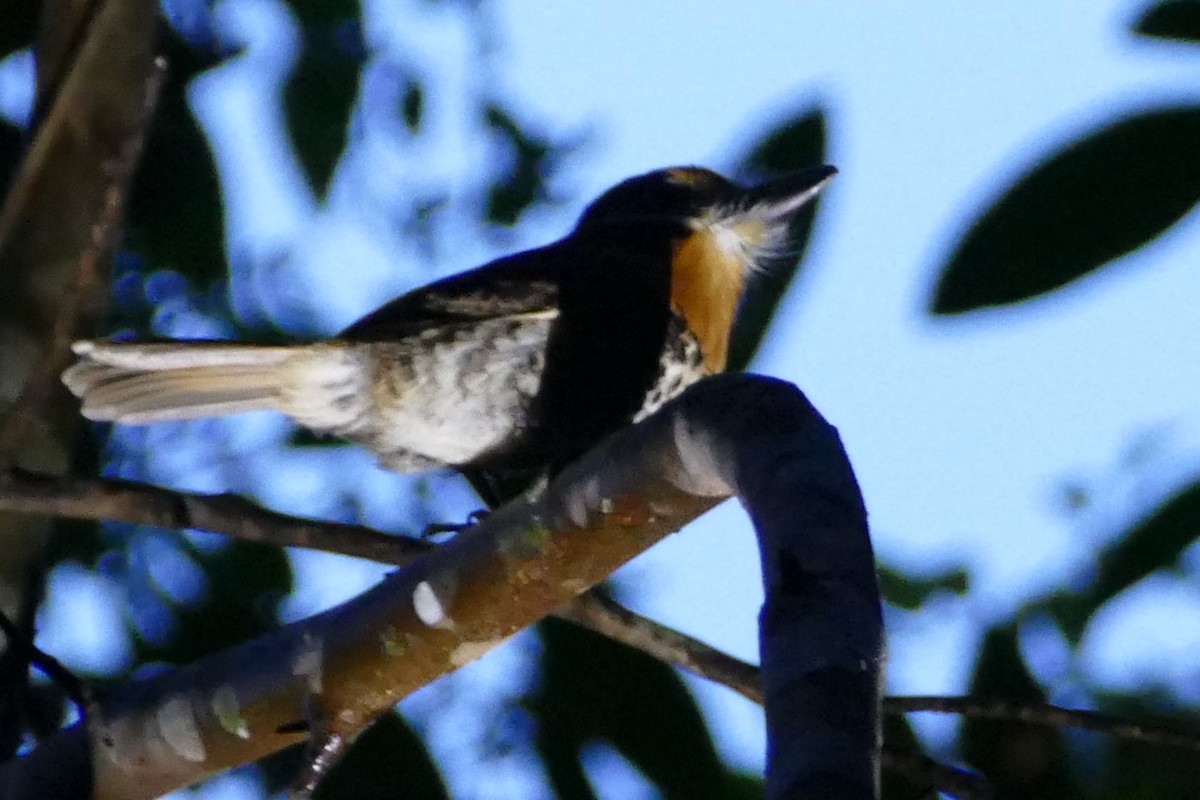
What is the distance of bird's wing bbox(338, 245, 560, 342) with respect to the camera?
3.31 m

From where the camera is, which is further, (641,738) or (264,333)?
(264,333)

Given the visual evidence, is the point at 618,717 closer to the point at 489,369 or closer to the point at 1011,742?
the point at 1011,742

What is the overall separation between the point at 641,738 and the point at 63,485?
3.34 ft

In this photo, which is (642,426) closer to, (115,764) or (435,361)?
(115,764)

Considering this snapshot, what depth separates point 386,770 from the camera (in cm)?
274

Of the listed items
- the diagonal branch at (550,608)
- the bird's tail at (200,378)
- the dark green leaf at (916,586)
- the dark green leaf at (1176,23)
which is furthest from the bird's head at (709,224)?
the dark green leaf at (1176,23)

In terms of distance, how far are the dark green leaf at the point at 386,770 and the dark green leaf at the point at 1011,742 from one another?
2.88 feet

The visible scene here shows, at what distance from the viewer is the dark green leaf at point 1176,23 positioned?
171 centimetres

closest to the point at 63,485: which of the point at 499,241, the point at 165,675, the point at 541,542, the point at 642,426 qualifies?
the point at 165,675

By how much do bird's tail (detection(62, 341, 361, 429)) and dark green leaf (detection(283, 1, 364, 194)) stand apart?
1.19 feet

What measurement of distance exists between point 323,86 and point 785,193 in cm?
110

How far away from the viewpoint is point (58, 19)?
2857 mm

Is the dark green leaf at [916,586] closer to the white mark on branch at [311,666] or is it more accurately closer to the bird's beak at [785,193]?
the bird's beak at [785,193]

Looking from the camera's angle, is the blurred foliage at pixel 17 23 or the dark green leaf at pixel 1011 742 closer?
the dark green leaf at pixel 1011 742
